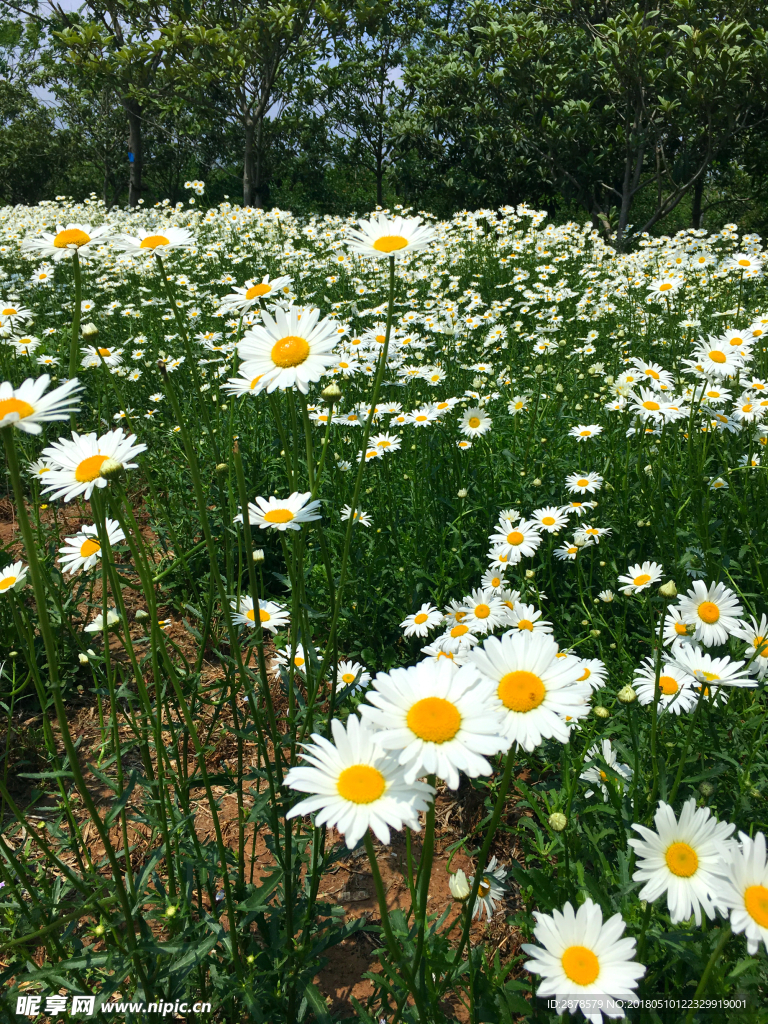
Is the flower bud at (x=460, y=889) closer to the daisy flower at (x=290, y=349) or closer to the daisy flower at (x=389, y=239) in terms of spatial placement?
the daisy flower at (x=290, y=349)

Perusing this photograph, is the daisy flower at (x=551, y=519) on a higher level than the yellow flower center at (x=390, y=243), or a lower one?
higher

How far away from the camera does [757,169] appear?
53.2ft

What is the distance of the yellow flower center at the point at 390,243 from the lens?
136 centimetres

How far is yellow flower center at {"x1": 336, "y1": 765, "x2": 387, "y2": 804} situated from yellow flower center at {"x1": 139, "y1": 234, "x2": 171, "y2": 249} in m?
1.26

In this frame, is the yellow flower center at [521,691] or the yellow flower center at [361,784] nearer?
the yellow flower center at [361,784]

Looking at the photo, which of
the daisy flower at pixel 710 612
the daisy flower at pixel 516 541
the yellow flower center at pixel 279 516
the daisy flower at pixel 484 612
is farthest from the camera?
the daisy flower at pixel 516 541

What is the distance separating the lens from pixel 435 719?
0.92m

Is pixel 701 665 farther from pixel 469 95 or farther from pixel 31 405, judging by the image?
pixel 469 95

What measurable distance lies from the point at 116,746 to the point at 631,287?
627 centimetres

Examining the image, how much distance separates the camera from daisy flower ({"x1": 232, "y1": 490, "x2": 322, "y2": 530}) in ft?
4.26

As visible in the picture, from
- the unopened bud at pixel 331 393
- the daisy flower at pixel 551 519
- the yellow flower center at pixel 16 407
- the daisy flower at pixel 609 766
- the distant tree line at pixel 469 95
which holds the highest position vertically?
the distant tree line at pixel 469 95

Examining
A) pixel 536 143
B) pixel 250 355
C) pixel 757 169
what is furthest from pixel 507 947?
pixel 757 169

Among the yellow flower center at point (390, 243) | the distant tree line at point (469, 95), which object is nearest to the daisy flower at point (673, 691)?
the yellow flower center at point (390, 243)

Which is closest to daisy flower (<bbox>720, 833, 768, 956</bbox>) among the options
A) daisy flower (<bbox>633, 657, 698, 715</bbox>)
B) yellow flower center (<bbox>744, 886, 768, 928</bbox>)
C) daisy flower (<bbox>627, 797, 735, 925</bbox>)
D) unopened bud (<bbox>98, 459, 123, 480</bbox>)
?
yellow flower center (<bbox>744, 886, 768, 928</bbox>)
